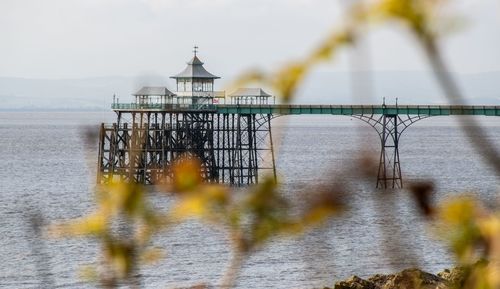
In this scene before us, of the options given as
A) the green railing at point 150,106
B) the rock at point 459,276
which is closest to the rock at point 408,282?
the rock at point 459,276

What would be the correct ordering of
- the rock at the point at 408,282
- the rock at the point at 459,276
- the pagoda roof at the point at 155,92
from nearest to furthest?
the rock at the point at 459,276 < the rock at the point at 408,282 < the pagoda roof at the point at 155,92

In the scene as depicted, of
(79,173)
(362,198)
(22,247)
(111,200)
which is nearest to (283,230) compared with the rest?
(111,200)

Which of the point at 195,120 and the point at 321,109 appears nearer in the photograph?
the point at 321,109

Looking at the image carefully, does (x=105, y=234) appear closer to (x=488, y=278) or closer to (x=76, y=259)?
(x=488, y=278)

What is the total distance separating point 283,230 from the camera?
274 centimetres

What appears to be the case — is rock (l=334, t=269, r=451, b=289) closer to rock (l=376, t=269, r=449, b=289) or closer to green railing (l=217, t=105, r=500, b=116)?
rock (l=376, t=269, r=449, b=289)

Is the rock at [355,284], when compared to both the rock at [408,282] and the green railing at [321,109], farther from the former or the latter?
the green railing at [321,109]

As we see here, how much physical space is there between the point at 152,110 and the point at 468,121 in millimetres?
64484

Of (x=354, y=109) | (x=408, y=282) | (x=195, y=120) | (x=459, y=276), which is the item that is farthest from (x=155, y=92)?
(x=459, y=276)

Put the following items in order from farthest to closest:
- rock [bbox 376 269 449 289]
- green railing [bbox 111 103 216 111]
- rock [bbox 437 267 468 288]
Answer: green railing [bbox 111 103 216 111] < rock [bbox 376 269 449 289] < rock [bbox 437 267 468 288]

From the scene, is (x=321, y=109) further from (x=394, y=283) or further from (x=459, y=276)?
(x=459, y=276)

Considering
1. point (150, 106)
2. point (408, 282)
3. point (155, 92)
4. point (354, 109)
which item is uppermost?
point (155, 92)

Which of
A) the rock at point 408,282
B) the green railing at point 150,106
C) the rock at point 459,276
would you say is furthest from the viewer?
the green railing at point 150,106

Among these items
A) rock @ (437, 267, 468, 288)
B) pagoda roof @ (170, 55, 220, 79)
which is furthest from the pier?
rock @ (437, 267, 468, 288)
